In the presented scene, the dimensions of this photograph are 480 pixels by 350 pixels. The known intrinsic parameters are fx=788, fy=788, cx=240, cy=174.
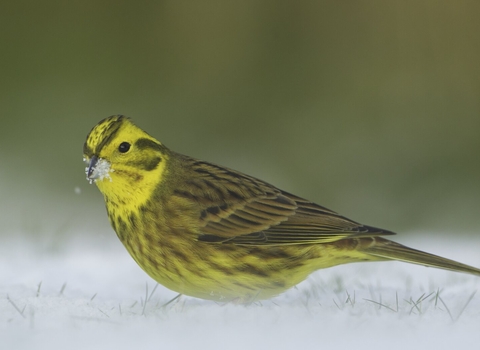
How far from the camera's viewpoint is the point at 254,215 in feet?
16.9

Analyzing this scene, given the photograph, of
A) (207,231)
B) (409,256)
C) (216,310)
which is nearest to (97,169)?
(207,231)

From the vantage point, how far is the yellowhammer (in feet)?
15.4

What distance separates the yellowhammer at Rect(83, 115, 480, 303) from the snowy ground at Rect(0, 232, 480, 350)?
19cm

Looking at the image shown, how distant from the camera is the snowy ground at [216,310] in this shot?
355cm

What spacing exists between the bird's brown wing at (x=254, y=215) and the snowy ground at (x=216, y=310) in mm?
411

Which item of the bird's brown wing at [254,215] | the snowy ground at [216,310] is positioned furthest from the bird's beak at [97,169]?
the snowy ground at [216,310]

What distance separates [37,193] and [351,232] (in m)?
5.41

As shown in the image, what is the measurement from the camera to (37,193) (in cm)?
937

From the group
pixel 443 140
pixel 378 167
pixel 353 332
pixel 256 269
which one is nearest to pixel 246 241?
pixel 256 269

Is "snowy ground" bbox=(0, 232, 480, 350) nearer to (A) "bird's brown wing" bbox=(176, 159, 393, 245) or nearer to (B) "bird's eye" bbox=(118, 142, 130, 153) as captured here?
(A) "bird's brown wing" bbox=(176, 159, 393, 245)

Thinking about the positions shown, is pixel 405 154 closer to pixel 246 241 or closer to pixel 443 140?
pixel 443 140

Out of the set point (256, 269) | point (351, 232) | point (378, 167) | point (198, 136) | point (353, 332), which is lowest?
point (353, 332)

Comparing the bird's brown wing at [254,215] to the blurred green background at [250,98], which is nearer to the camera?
the bird's brown wing at [254,215]

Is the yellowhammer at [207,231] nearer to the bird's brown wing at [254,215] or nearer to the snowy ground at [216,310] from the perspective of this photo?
the bird's brown wing at [254,215]
